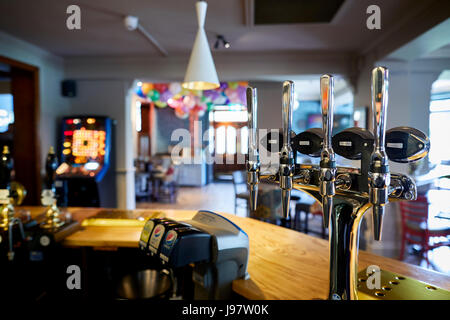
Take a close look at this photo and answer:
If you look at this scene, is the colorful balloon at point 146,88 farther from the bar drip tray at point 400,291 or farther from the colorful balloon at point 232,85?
the bar drip tray at point 400,291

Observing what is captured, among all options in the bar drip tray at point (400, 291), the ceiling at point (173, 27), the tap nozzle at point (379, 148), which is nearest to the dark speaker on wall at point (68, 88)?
the ceiling at point (173, 27)

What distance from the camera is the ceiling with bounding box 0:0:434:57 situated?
2693 millimetres

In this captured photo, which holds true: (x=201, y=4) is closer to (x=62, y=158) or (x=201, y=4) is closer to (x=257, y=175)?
(x=257, y=175)

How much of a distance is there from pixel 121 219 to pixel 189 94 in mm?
4167

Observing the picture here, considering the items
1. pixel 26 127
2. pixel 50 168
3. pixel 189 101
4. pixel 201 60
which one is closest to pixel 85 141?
pixel 26 127

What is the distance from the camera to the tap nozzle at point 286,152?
56 cm

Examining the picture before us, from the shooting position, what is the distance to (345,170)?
62 centimetres

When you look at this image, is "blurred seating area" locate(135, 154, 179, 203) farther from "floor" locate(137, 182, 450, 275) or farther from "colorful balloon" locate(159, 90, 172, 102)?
"colorful balloon" locate(159, 90, 172, 102)

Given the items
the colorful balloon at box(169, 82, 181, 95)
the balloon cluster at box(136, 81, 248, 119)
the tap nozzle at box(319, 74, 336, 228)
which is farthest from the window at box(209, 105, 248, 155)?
the colorful balloon at box(169, 82, 181, 95)

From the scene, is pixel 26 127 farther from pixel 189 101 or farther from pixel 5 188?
pixel 5 188

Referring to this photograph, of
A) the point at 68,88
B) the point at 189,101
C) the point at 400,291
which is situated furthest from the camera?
the point at 189,101

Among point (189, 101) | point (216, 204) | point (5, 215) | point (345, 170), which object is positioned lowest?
point (216, 204)
